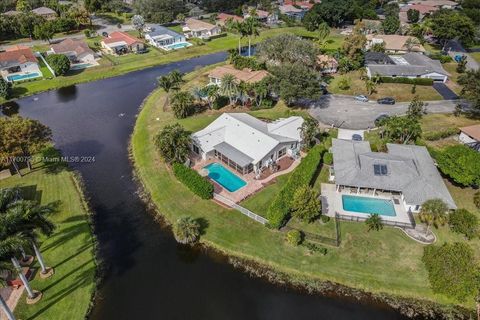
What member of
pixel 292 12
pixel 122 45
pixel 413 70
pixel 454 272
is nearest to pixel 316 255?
pixel 454 272

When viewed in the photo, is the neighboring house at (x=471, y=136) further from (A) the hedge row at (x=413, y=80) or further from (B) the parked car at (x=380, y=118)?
(A) the hedge row at (x=413, y=80)

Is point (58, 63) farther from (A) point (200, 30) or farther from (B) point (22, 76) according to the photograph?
(A) point (200, 30)

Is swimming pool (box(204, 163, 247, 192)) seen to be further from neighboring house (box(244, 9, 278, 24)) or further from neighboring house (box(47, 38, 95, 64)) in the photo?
neighboring house (box(244, 9, 278, 24))

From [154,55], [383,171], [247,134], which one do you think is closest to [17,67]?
[154,55]

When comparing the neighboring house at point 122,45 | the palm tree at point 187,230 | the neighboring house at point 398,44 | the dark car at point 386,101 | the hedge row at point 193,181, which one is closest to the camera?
the palm tree at point 187,230

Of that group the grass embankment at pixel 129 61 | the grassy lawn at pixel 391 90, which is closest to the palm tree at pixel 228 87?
the grassy lawn at pixel 391 90

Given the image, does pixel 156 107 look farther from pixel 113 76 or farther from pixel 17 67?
pixel 17 67
